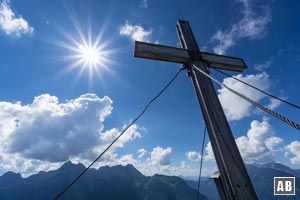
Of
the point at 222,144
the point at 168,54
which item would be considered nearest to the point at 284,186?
the point at 222,144

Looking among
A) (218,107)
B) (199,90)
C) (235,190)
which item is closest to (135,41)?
(199,90)

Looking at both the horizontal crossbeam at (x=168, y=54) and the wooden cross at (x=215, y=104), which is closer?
the wooden cross at (x=215, y=104)

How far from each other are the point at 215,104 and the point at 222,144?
2.13ft

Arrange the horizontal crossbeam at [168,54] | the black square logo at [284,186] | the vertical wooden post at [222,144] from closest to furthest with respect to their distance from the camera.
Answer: the vertical wooden post at [222,144]
the horizontal crossbeam at [168,54]
the black square logo at [284,186]

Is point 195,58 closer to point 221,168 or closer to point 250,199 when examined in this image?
point 221,168

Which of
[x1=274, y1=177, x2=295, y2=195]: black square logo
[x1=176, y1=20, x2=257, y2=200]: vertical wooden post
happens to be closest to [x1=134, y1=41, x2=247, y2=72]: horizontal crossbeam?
[x1=176, y1=20, x2=257, y2=200]: vertical wooden post

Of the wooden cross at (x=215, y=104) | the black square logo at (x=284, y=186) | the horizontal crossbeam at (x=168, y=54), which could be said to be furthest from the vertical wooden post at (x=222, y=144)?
the black square logo at (x=284, y=186)

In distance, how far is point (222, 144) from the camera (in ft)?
8.91

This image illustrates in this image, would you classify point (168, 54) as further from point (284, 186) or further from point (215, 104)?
point (284, 186)

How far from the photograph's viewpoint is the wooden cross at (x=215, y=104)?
2.52m

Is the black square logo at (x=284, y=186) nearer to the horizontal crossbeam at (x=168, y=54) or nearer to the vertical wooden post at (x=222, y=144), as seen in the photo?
the vertical wooden post at (x=222, y=144)

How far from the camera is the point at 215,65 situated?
13.4 feet

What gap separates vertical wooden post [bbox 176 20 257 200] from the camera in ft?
8.07

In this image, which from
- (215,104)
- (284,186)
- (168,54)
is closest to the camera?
(215,104)
